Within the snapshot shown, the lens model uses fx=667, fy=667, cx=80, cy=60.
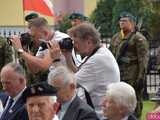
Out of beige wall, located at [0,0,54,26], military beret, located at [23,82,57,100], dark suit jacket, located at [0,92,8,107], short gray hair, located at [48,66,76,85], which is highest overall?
military beret, located at [23,82,57,100]

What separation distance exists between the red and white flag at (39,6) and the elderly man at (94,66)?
2.17m

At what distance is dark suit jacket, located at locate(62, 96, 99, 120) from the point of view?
19.4ft

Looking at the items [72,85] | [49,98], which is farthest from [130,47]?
[49,98]

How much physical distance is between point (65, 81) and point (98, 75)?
0.79 meters

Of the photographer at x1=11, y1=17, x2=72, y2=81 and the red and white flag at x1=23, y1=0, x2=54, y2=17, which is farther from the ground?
the red and white flag at x1=23, y1=0, x2=54, y2=17

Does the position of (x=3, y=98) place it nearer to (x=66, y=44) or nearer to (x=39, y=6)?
(x=66, y=44)

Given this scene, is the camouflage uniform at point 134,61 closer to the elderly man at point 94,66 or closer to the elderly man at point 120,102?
the elderly man at point 94,66

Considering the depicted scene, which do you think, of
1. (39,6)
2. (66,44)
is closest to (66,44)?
(66,44)

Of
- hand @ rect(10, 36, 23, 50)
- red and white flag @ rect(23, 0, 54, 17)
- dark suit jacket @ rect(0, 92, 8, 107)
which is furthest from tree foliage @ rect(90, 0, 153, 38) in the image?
dark suit jacket @ rect(0, 92, 8, 107)

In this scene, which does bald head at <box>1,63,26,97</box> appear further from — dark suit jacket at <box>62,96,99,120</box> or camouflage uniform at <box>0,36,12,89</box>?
camouflage uniform at <box>0,36,12,89</box>

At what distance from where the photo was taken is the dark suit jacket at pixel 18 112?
247 inches

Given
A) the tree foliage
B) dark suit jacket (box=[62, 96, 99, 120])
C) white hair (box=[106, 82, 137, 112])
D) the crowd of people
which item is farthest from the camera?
the tree foliage

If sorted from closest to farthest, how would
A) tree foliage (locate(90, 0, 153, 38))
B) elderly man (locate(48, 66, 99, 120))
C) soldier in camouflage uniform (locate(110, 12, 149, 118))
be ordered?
1. elderly man (locate(48, 66, 99, 120))
2. soldier in camouflage uniform (locate(110, 12, 149, 118))
3. tree foliage (locate(90, 0, 153, 38))

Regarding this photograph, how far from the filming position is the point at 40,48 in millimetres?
7773
